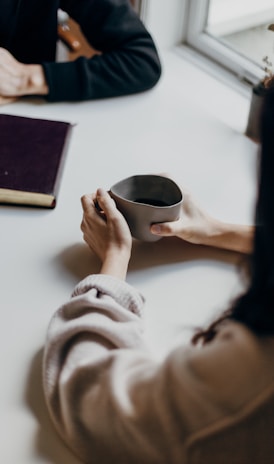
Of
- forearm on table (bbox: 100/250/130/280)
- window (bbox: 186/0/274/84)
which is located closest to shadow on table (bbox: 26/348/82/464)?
forearm on table (bbox: 100/250/130/280)

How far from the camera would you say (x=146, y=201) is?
1.02 metres

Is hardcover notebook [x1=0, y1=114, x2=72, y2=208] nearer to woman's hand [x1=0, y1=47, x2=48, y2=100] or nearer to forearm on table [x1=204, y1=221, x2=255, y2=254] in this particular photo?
woman's hand [x1=0, y1=47, x2=48, y2=100]

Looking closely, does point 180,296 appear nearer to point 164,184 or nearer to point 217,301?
point 217,301

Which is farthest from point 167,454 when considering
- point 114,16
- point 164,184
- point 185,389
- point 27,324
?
point 114,16

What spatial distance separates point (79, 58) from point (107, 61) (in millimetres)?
59

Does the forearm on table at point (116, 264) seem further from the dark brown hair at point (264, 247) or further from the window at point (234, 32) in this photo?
the window at point (234, 32)

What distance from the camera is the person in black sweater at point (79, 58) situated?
4.40 feet

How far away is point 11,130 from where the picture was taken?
1193 millimetres

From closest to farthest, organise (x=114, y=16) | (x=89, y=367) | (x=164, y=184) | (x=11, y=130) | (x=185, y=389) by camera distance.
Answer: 1. (x=185, y=389)
2. (x=89, y=367)
3. (x=164, y=184)
4. (x=11, y=130)
5. (x=114, y=16)

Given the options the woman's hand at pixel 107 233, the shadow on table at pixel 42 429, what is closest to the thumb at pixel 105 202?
the woman's hand at pixel 107 233

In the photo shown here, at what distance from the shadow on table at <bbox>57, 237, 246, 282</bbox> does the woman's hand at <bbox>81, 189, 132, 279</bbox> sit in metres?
0.02

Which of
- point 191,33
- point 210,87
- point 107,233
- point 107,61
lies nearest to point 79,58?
point 107,61

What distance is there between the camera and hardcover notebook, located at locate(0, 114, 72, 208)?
1068 millimetres

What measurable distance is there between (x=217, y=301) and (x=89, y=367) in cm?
28
